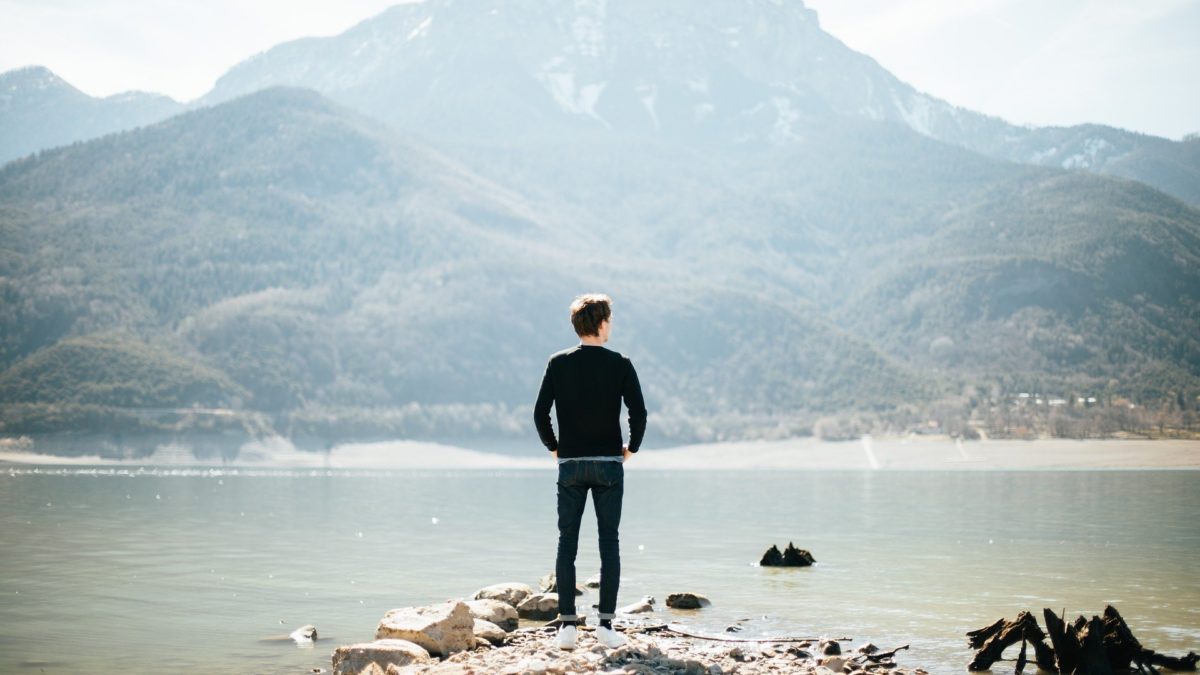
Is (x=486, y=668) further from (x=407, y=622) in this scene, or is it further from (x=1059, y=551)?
(x=1059, y=551)

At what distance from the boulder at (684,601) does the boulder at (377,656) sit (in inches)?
278

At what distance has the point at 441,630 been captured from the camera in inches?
524

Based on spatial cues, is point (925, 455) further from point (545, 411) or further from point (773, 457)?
point (545, 411)

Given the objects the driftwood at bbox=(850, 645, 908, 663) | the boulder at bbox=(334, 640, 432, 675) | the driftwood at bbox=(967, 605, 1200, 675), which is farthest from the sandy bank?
the boulder at bbox=(334, 640, 432, 675)

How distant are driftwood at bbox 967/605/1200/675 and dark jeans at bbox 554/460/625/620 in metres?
5.22

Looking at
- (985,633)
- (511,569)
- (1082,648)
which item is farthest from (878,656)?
(511,569)

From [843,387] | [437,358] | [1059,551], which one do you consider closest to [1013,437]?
[843,387]

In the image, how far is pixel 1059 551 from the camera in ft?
99.8

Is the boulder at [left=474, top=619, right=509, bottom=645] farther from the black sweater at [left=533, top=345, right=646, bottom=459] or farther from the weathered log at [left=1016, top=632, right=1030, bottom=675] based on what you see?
the weathered log at [left=1016, top=632, right=1030, bottom=675]

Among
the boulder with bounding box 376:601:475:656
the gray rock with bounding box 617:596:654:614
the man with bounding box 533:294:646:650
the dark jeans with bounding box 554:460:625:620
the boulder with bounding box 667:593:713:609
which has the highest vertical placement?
the man with bounding box 533:294:646:650

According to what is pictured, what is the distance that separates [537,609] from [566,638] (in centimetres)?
656

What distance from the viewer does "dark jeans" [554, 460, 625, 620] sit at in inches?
413

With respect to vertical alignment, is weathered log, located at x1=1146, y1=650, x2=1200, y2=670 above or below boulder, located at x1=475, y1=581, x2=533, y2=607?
above

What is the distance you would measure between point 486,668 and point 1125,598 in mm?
13735
